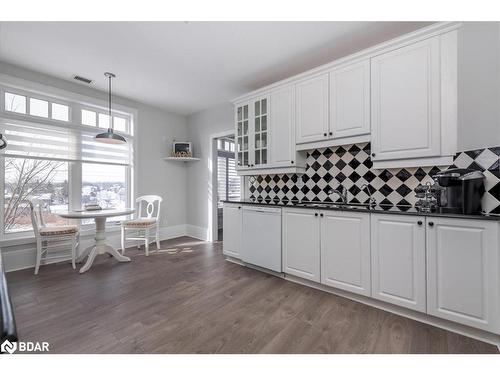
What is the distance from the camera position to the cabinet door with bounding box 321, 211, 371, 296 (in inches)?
79.4

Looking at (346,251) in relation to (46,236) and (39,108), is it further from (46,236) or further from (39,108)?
(39,108)

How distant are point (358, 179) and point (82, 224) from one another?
3.96 m

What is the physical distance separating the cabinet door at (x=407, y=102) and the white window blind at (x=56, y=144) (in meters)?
3.87

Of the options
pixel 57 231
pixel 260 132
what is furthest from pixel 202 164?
pixel 57 231

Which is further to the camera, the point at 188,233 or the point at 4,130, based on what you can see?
the point at 188,233

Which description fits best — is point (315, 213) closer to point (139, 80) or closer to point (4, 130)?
point (139, 80)

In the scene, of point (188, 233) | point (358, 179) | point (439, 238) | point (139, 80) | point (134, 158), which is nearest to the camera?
point (439, 238)

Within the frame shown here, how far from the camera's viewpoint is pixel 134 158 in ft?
13.3

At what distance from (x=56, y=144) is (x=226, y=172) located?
3.06 metres

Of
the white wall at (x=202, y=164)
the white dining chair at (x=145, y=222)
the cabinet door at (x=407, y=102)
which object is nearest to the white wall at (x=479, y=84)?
the cabinet door at (x=407, y=102)

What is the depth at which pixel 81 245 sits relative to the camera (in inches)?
136

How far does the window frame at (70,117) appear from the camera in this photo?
2.87m

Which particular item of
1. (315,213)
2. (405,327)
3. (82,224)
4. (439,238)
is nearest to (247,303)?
(315,213)
